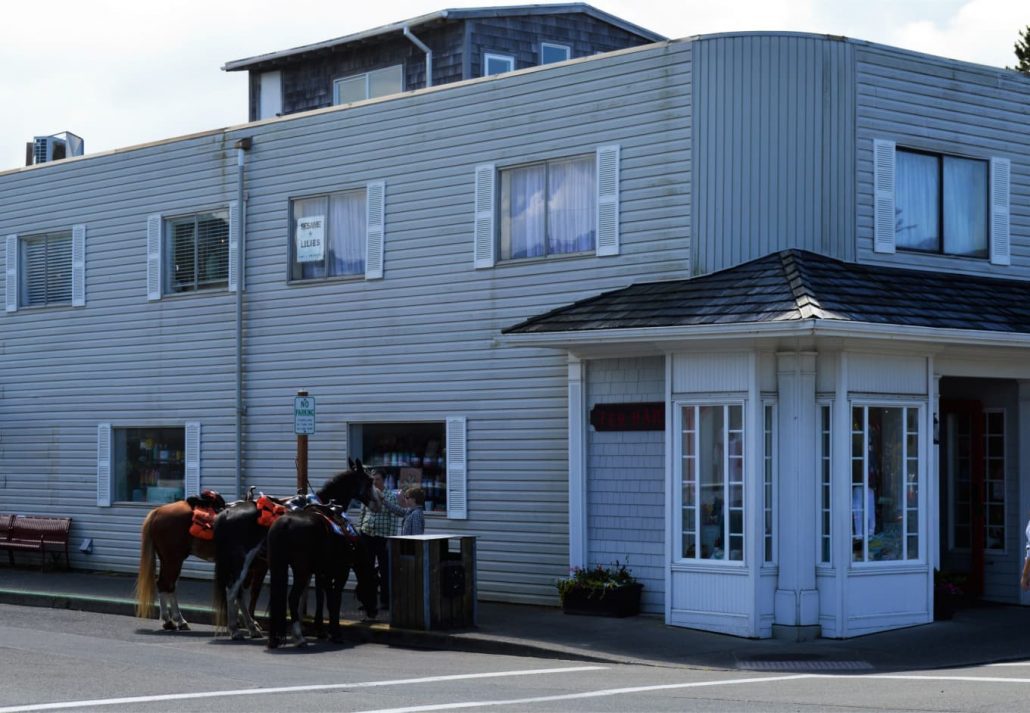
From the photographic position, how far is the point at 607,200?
59.5 ft

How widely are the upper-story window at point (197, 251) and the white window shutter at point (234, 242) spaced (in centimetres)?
17

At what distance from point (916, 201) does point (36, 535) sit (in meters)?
15.1

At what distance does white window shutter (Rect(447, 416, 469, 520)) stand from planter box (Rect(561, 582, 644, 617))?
267 centimetres

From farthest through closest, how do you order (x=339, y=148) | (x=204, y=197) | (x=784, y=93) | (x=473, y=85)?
1. (x=204, y=197)
2. (x=339, y=148)
3. (x=473, y=85)
4. (x=784, y=93)

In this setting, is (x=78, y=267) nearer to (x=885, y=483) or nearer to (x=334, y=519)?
(x=334, y=519)

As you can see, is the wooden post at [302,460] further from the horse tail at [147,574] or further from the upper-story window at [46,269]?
the upper-story window at [46,269]

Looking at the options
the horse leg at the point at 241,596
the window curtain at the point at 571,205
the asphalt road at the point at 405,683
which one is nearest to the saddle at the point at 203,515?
the horse leg at the point at 241,596

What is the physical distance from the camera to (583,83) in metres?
18.5

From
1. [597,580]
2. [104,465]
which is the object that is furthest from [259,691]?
[104,465]

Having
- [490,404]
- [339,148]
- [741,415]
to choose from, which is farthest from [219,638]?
[339,148]

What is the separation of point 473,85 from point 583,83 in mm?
1844

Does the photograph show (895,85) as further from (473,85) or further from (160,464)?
(160,464)

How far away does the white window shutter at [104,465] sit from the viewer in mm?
24141

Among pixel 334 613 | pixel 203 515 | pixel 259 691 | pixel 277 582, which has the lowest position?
pixel 259 691
